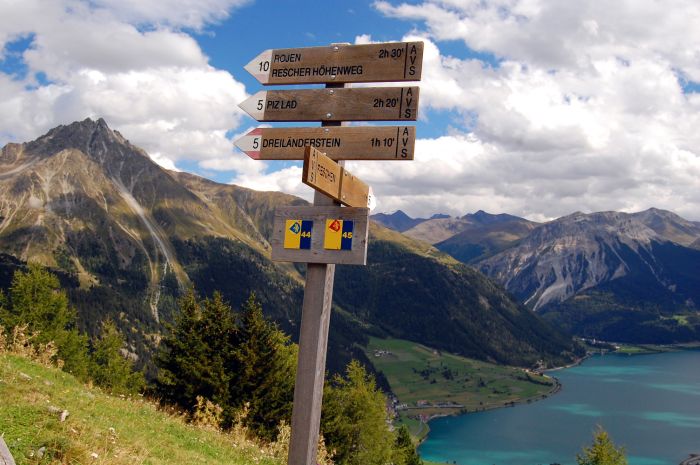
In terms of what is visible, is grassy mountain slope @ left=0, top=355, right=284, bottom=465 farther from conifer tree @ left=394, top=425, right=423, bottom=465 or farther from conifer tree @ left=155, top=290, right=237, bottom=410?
conifer tree @ left=394, top=425, right=423, bottom=465

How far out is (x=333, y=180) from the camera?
8.78m

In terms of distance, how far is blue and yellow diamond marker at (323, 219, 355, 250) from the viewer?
8859 mm

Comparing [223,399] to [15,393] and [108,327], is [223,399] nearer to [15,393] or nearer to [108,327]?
[15,393]

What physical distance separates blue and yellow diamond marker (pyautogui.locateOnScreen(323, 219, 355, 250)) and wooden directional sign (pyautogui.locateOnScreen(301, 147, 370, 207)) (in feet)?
1.29

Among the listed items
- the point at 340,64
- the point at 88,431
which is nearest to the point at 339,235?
the point at 340,64

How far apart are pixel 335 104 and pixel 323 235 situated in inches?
95.3

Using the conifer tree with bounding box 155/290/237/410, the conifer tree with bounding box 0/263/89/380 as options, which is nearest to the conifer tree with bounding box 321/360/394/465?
the conifer tree with bounding box 155/290/237/410

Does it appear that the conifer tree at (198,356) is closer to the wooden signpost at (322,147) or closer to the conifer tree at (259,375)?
the conifer tree at (259,375)

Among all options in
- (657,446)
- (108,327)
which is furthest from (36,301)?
(657,446)

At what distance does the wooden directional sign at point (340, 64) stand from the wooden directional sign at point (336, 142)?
0.93 m

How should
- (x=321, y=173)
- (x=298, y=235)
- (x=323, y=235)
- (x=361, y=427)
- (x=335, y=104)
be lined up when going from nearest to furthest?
1. (x=321, y=173)
2. (x=323, y=235)
3. (x=298, y=235)
4. (x=335, y=104)
5. (x=361, y=427)

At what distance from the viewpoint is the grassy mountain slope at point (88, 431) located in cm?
879

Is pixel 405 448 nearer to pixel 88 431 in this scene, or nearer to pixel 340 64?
pixel 88 431

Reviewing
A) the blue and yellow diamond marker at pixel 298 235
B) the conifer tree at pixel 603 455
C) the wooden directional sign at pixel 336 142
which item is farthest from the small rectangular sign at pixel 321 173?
the conifer tree at pixel 603 455
